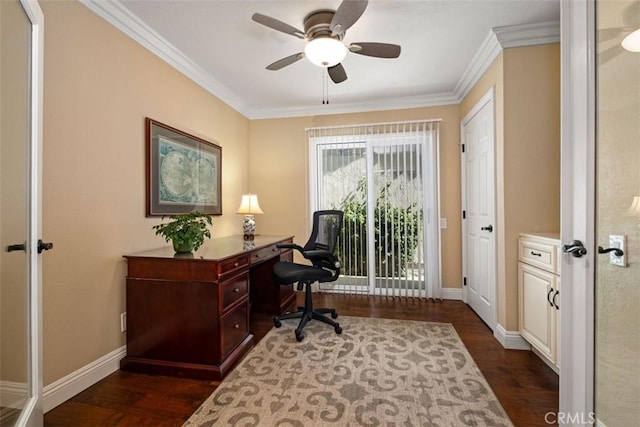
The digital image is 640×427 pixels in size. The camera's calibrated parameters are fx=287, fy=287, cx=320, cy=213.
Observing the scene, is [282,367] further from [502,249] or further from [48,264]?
[502,249]

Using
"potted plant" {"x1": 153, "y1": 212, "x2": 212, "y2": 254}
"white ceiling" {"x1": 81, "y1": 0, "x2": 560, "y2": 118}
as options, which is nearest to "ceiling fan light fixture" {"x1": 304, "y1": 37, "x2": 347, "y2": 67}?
"white ceiling" {"x1": 81, "y1": 0, "x2": 560, "y2": 118}

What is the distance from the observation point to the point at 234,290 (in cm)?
210

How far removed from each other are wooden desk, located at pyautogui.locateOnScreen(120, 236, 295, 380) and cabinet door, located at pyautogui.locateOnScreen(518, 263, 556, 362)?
215 centimetres

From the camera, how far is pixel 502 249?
2.40 meters

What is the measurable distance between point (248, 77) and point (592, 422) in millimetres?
3497

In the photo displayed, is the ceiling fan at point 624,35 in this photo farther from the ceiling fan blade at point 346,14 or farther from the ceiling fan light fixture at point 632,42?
the ceiling fan blade at point 346,14

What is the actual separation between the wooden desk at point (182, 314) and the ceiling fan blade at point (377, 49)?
1695 millimetres

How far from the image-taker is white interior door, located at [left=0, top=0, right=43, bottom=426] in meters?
1.15

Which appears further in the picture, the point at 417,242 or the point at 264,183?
the point at 264,183

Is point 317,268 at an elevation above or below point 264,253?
below

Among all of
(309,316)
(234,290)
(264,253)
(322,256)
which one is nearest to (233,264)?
(234,290)

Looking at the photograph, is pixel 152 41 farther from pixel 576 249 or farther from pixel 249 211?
pixel 576 249

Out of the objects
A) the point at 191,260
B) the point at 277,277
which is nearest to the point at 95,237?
the point at 191,260

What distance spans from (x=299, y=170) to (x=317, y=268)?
1719mm
